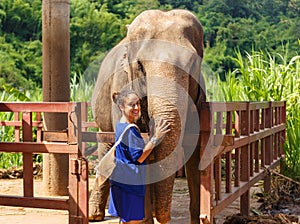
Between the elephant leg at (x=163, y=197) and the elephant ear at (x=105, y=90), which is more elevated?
the elephant ear at (x=105, y=90)

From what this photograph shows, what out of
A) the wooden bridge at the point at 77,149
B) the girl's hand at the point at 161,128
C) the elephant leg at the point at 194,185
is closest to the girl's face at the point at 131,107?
the girl's hand at the point at 161,128

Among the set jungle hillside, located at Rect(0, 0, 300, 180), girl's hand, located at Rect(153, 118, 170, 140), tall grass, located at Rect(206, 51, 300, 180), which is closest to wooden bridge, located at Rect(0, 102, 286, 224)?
girl's hand, located at Rect(153, 118, 170, 140)

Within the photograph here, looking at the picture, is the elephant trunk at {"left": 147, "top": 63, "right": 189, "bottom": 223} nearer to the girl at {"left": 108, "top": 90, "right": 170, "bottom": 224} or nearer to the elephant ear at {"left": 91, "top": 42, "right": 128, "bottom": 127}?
the girl at {"left": 108, "top": 90, "right": 170, "bottom": 224}

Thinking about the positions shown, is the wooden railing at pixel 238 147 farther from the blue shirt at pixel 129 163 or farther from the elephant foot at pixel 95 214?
the elephant foot at pixel 95 214

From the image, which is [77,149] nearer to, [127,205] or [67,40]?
[127,205]

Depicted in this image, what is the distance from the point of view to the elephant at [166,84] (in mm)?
4371

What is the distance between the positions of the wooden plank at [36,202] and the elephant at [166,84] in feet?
2.18

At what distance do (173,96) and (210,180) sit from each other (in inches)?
27.5

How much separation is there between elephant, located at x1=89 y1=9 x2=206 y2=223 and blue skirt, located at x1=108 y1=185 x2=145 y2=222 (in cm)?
29

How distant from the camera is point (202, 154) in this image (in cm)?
446

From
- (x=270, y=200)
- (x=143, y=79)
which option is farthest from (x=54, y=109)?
(x=270, y=200)

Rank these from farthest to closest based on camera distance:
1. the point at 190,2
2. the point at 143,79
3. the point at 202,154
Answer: the point at 190,2 → the point at 143,79 → the point at 202,154

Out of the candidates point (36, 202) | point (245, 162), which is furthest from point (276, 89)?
point (36, 202)

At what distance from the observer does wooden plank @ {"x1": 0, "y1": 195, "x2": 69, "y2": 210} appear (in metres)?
4.49
